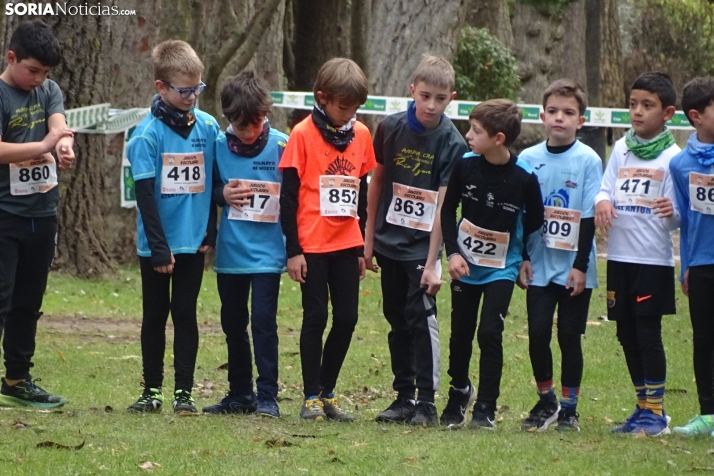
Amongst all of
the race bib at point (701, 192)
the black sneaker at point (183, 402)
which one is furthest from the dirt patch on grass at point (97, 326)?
the race bib at point (701, 192)

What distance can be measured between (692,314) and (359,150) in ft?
6.81

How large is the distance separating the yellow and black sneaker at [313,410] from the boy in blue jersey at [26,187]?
5.27 ft

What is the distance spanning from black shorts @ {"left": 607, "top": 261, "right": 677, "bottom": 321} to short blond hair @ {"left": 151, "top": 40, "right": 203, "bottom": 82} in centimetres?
261

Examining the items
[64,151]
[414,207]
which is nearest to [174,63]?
[64,151]

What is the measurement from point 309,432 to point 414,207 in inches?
57.6

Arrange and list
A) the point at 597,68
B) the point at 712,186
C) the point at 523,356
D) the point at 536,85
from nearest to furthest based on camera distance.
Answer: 1. the point at 712,186
2. the point at 523,356
3. the point at 597,68
4. the point at 536,85

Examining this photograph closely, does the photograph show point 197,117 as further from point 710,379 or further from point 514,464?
point 710,379

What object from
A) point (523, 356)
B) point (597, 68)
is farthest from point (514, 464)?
point (597, 68)

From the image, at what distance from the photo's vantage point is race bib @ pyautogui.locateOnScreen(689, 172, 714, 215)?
6668mm

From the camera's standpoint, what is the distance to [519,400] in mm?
8414

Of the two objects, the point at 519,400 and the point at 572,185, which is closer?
the point at 572,185

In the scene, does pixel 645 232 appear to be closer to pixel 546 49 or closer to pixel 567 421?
pixel 567 421

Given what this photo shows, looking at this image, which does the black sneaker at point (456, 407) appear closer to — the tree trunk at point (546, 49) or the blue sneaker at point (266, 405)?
the blue sneaker at point (266, 405)

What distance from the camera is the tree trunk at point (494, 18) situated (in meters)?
31.6
